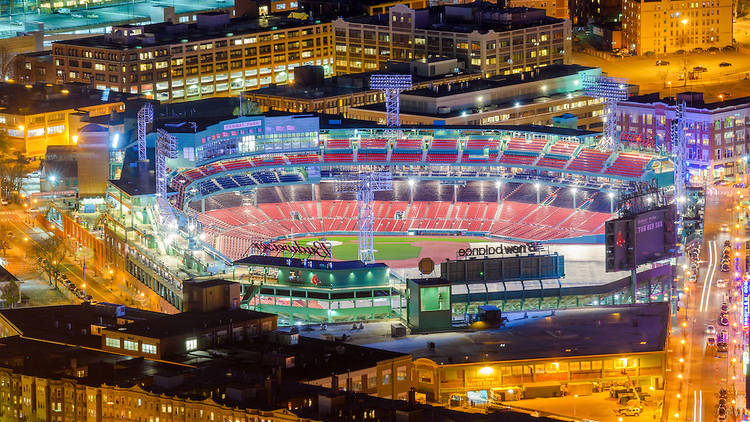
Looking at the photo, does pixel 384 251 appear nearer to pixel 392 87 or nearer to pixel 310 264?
pixel 392 87

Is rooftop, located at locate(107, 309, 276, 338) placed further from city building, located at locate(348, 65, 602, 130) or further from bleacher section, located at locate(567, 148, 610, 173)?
city building, located at locate(348, 65, 602, 130)

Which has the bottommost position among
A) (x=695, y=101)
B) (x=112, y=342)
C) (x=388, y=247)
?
(x=388, y=247)

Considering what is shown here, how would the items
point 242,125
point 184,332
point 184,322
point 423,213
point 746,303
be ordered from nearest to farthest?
1. point 184,332
2. point 184,322
3. point 746,303
4. point 423,213
5. point 242,125

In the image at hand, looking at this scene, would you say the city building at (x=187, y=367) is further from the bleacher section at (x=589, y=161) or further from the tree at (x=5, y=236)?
the bleacher section at (x=589, y=161)

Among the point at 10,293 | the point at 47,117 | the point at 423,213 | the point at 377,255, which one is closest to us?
the point at 10,293

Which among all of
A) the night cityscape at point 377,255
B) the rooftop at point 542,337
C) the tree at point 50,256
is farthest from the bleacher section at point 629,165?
the tree at point 50,256

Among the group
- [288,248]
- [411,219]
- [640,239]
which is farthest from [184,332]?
[411,219]
